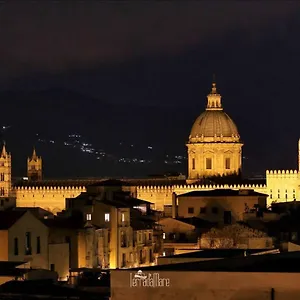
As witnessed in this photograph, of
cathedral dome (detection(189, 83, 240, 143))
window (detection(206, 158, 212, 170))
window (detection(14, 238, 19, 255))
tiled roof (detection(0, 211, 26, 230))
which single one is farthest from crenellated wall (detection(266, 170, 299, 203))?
window (detection(14, 238, 19, 255))

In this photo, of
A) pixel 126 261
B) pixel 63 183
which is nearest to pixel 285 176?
pixel 63 183

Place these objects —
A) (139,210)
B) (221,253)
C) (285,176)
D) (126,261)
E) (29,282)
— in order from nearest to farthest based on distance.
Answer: (29,282) < (221,253) < (126,261) < (139,210) < (285,176)

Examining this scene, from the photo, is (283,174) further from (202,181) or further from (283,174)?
(202,181)

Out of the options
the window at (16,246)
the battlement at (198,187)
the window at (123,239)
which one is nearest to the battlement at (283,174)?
the battlement at (198,187)

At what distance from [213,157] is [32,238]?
2543 inches

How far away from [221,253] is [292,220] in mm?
32748

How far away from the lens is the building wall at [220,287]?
16.0 m

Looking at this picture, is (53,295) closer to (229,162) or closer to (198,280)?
(198,280)

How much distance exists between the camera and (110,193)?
73.2 meters

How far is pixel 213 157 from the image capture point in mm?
107875

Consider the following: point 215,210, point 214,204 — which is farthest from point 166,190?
point 215,210

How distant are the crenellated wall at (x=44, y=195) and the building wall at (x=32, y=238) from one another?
54.8 meters

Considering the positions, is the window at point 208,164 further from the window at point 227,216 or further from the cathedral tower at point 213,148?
the window at point 227,216

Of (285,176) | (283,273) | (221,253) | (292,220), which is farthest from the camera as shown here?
(285,176)
